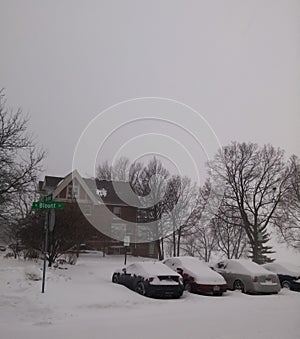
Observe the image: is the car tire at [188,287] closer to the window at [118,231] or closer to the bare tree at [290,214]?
the bare tree at [290,214]

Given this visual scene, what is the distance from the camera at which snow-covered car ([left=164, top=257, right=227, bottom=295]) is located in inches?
457

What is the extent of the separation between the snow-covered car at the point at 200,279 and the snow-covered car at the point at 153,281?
Result: 0.85 m

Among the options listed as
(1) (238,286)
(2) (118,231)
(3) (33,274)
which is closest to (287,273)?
(1) (238,286)

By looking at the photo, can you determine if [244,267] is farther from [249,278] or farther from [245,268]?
[249,278]

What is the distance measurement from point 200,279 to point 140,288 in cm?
185

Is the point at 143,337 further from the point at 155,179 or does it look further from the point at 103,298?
the point at 155,179

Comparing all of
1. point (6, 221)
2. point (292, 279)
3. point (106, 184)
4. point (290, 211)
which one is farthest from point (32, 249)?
point (106, 184)

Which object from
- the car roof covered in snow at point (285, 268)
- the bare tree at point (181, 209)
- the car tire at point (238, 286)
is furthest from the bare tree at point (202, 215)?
the car tire at point (238, 286)

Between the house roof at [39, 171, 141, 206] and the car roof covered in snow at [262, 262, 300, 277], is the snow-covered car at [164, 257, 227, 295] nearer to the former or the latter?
the car roof covered in snow at [262, 262, 300, 277]

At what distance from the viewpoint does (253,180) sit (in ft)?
100

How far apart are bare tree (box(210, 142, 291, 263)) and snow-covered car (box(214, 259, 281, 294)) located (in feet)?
53.8

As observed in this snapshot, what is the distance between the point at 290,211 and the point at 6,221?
1713 cm

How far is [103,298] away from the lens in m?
9.62

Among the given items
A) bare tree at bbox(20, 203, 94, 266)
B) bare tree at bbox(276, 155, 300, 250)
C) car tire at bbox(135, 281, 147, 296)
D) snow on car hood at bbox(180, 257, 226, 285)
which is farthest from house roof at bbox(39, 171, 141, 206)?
car tire at bbox(135, 281, 147, 296)
